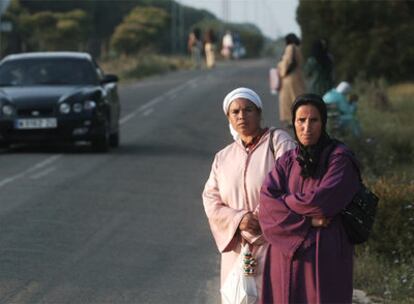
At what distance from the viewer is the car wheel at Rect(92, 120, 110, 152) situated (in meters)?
17.6

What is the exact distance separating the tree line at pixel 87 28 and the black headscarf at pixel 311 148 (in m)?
45.5

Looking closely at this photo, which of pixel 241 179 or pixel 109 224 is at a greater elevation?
pixel 241 179

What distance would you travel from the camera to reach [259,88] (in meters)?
37.3

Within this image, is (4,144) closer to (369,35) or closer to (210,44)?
(369,35)

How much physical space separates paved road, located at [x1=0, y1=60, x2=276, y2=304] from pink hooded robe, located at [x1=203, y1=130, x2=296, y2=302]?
8.32 feet

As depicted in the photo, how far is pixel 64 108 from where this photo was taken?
1731cm

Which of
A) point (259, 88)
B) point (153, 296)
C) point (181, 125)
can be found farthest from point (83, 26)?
point (153, 296)

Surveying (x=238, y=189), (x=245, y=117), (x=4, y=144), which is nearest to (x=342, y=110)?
(x=4, y=144)

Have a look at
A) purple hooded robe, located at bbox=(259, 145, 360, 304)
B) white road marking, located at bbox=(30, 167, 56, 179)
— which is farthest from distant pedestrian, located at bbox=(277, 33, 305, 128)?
purple hooded robe, located at bbox=(259, 145, 360, 304)

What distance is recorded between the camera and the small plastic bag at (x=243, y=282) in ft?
18.4

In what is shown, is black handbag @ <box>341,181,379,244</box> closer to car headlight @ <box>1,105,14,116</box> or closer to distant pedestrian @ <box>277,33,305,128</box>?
car headlight @ <box>1,105,14,116</box>

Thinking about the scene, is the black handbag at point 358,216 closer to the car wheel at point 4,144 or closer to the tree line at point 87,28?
the car wheel at point 4,144

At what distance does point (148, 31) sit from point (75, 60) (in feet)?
191

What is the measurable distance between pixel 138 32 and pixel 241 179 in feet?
230
